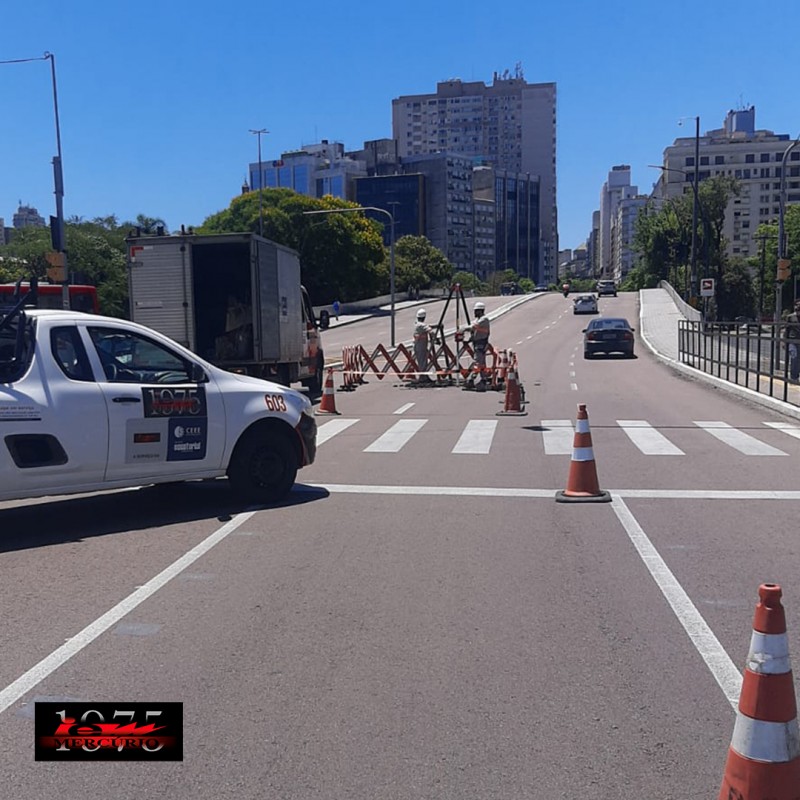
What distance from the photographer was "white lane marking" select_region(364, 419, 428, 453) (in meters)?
13.9

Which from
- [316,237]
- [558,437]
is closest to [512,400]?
[558,437]

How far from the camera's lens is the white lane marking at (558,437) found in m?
13.5

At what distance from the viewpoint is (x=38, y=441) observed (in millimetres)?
8031

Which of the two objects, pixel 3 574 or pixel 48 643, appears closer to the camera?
pixel 48 643

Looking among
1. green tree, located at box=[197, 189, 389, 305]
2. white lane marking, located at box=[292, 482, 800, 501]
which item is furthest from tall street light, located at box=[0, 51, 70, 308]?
green tree, located at box=[197, 189, 389, 305]

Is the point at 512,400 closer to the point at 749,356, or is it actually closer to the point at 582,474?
the point at 749,356

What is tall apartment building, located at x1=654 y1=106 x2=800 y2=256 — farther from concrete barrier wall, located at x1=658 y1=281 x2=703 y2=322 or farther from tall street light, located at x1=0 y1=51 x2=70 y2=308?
tall street light, located at x1=0 y1=51 x2=70 y2=308

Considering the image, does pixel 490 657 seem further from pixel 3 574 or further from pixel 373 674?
pixel 3 574

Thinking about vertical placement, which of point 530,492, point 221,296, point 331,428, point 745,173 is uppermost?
point 745,173

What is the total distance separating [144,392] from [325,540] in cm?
215

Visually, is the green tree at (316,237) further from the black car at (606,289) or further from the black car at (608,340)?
the black car at (608,340)

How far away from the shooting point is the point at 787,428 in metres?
16.2

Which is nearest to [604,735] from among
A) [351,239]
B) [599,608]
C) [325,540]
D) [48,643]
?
[599,608]

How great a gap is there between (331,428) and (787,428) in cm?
763
